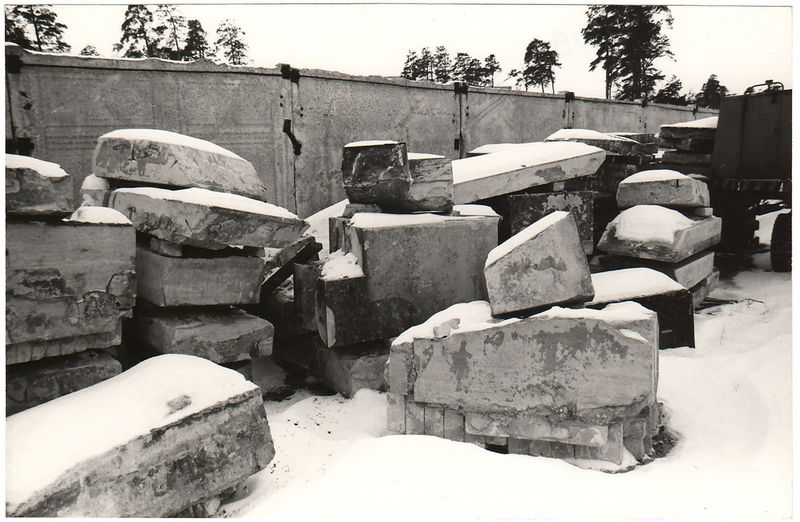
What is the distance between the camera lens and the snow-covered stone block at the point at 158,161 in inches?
121

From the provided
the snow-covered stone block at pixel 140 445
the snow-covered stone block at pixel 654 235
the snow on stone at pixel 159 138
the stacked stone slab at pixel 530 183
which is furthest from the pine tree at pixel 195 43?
the snow-covered stone block at pixel 654 235

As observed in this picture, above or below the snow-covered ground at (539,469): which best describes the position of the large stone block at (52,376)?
above

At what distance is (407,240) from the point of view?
11.1 feet

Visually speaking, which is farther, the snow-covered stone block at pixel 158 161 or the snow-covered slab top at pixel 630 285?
the snow-covered slab top at pixel 630 285

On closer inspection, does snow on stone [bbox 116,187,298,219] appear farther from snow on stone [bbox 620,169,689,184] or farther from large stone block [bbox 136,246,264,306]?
snow on stone [bbox 620,169,689,184]

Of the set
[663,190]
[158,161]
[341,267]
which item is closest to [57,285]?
[158,161]

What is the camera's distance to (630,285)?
3.70 meters

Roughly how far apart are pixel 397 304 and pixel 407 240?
376mm

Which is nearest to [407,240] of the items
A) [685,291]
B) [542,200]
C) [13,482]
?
[542,200]

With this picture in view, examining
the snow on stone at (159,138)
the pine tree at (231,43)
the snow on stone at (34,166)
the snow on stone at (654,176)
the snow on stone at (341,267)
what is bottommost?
the snow on stone at (341,267)

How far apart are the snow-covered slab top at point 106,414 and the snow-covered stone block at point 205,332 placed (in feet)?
1.20

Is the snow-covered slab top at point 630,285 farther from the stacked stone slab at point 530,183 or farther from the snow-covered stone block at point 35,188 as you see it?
the snow-covered stone block at point 35,188

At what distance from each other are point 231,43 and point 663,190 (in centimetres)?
365

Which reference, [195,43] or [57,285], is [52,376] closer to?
[57,285]
